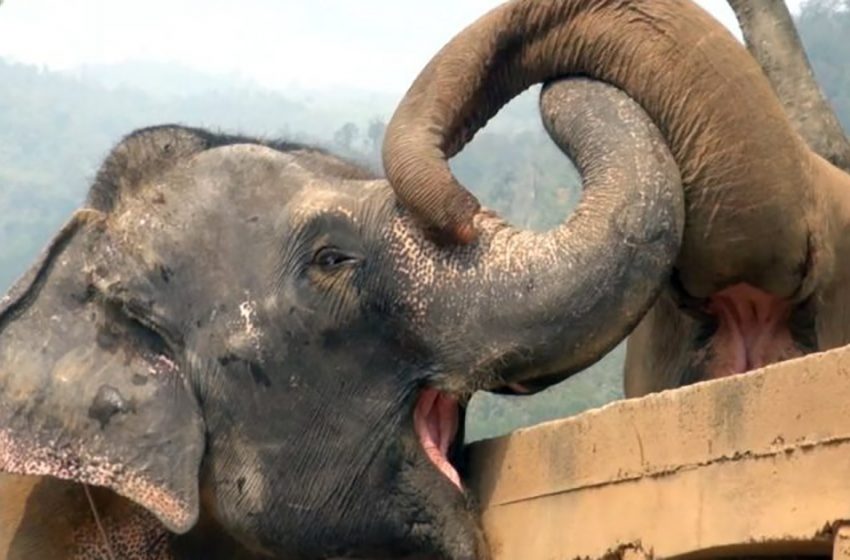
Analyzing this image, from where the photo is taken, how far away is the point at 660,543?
2.74 m

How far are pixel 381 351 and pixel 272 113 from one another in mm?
110225

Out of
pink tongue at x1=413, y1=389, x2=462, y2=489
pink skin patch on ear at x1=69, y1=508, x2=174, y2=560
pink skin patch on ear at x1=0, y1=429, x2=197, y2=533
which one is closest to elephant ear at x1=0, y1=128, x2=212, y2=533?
pink skin patch on ear at x1=0, y1=429, x2=197, y2=533

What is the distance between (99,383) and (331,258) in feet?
1.41

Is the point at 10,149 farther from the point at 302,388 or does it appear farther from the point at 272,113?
the point at 302,388

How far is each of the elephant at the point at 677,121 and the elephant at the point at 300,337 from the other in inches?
2.2

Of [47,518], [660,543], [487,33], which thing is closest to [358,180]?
[487,33]

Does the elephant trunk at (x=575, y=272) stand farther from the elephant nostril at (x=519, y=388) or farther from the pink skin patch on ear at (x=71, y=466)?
the pink skin patch on ear at (x=71, y=466)

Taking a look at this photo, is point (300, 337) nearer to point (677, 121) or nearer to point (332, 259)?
point (332, 259)

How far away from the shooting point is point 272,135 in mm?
3871

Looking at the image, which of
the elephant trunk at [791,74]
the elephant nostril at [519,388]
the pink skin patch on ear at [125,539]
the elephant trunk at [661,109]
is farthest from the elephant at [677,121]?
the elephant trunk at [791,74]

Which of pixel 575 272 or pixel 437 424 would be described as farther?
pixel 437 424

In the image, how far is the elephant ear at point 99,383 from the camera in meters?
3.32

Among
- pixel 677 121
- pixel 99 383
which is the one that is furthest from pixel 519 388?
pixel 99 383

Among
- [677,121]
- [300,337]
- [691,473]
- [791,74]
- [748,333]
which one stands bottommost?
[791,74]
